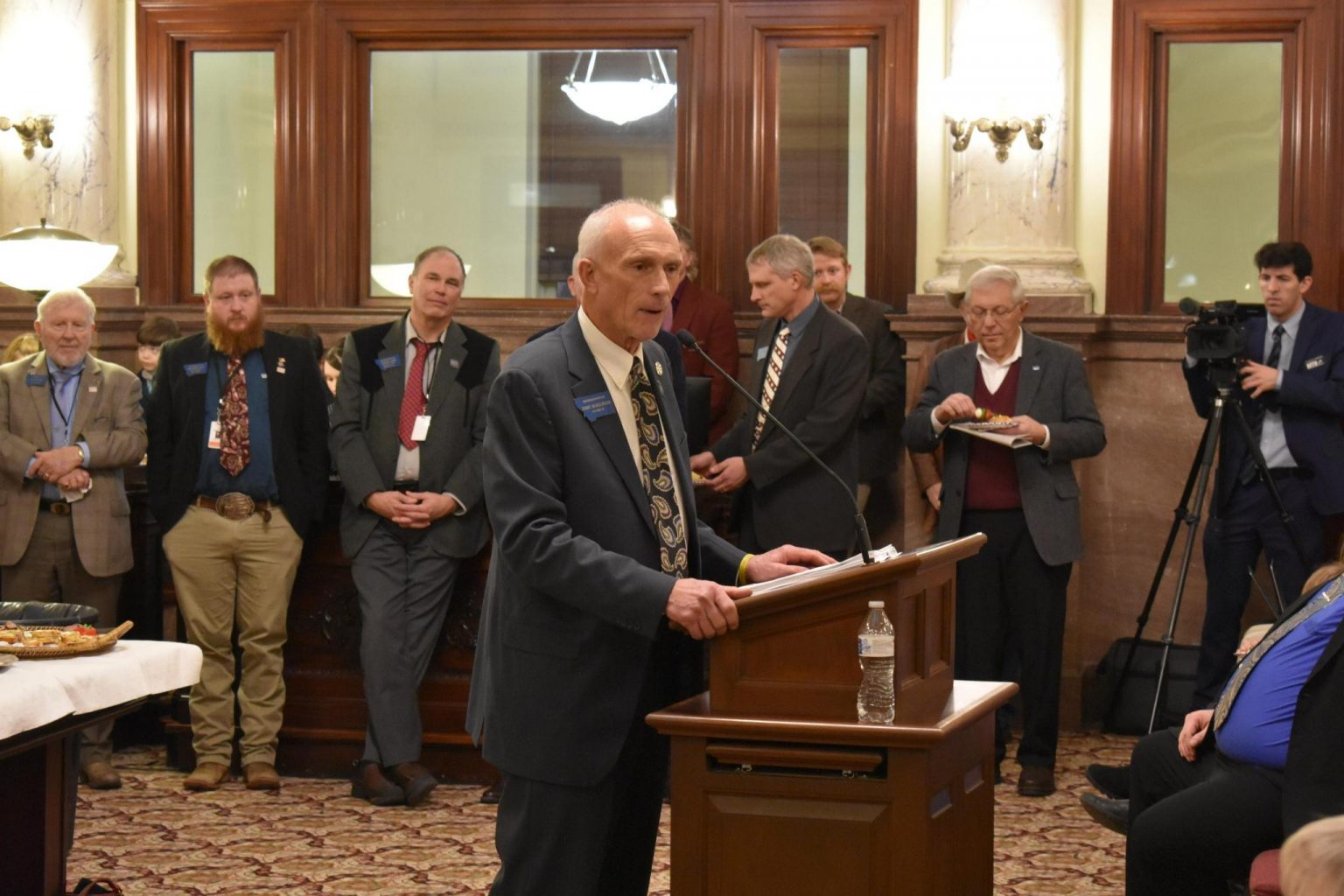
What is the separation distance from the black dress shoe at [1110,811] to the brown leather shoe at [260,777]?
2.75m

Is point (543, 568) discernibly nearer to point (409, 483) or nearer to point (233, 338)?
point (409, 483)

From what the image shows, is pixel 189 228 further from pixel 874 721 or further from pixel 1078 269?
pixel 874 721

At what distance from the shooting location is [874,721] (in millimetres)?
2781

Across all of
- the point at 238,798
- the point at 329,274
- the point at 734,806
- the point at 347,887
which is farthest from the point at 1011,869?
the point at 329,274

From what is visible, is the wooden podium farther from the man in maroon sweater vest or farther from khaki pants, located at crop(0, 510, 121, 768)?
khaki pants, located at crop(0, 510, 121, 768)

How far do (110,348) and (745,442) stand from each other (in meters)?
3.33

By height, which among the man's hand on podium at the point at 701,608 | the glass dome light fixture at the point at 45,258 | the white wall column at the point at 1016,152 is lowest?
the man's hand on podium at the point at 701,608

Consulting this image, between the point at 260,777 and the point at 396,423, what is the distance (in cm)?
125

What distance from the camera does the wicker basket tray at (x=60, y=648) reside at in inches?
134

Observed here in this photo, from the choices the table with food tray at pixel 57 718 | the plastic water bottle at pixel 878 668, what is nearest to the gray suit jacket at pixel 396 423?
the table with food tray at pixel 57 718

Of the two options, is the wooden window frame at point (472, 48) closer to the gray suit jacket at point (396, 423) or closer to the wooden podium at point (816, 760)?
the gray suit jacket at point (396, 423)

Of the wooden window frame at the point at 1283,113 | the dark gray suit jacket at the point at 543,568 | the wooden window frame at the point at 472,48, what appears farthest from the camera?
the wooden window frame at the point at 472,48

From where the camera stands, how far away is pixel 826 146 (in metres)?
7.59

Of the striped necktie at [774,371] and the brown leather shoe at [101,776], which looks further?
the striped necktie at [774,371]
